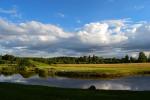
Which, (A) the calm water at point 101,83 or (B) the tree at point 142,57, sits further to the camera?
(B) the tree at point 142,57

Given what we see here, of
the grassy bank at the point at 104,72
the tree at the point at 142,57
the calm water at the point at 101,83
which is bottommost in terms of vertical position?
the calm water at the point at 101,83

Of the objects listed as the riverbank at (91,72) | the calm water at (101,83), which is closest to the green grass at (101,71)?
the riverbank at (91,72)

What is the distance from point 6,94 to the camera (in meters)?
22.3

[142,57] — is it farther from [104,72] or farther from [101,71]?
[104,72]

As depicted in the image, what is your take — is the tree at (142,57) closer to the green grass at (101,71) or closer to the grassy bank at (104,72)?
the green grass at (101,71)

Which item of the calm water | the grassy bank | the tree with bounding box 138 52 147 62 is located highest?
the tree with bounding box 138 52 147 62

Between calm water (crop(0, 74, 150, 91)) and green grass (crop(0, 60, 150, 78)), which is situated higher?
green grass (crop(0, 60, 150, 78))

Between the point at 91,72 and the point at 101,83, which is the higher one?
the point at 91,72

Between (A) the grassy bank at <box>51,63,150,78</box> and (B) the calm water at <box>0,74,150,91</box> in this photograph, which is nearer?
(B) the calm water at <box>0,74,150,91</box>

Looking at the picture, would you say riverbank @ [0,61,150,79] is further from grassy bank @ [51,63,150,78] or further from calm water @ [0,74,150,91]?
calm water @ [0,74,150,91]

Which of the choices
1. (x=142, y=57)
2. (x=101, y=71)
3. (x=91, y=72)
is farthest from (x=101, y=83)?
(x=142, y=57)

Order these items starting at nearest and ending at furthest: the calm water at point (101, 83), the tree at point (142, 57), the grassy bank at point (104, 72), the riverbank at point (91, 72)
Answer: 1. the calm water at point (101, 83)
2. the grassy bank at point (104, 72)
3. the riverbank at point (91, 72)
4. the tree at point (142, 57)

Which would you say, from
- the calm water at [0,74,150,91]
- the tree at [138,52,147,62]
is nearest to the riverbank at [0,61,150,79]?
the calm water at [0,74,150,91]

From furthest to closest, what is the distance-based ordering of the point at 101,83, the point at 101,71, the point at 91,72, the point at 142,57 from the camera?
the point at 142,57, the point at 101,71, the point at 91,72, the point at 101,83
